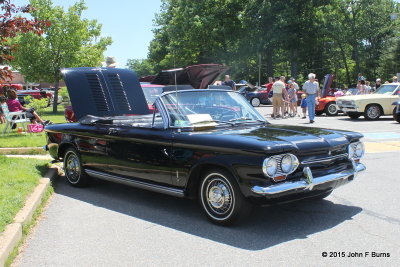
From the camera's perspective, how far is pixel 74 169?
6988 millimetres

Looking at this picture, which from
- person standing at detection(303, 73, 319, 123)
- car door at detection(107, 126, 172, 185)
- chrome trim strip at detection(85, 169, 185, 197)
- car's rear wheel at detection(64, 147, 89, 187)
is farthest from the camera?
person standing at detection(303, 73, 319, 123)

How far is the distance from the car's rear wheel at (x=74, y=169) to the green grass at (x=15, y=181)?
0.44 meters

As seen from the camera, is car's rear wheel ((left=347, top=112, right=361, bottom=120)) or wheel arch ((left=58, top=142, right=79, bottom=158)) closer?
wheel arch ((left=58, top=142, right=79, bottom=158))

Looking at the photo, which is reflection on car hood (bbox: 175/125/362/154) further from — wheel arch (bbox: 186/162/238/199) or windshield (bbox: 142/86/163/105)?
windshield (bbox: 142/86/163/105)

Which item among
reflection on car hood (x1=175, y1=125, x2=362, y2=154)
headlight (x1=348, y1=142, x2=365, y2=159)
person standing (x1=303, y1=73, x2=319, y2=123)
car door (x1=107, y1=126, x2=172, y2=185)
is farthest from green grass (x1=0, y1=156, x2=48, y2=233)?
person standing (x1=303, y1=73, x2=319, y2=123)

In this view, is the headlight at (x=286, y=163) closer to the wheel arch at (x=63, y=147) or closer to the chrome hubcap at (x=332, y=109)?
the wheel arch at (x=63, y=147)

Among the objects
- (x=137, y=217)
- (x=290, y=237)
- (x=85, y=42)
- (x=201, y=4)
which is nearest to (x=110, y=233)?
(x=137, y=217)

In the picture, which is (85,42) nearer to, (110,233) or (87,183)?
(87,183)

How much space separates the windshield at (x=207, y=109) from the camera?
5.39 metres

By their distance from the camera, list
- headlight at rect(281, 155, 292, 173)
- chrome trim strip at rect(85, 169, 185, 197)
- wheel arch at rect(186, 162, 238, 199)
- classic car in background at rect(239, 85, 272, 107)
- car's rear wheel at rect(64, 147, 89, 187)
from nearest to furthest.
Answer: headlight at rect(281, 155, 292, 173)
wheel arch at rect(186, 162, 238, 199)
chrome trim strip at rect(85, 169, 185, 197)
car's rear wheel at rect(64, 147, 89, 187)
classic car in background at rect(239, 85, 272, 107)

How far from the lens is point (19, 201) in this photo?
536 centimetres

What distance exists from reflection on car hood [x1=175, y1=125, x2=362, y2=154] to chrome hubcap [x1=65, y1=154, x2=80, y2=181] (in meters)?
2.51

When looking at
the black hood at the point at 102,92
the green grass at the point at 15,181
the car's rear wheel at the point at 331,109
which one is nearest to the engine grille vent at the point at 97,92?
the black hood at the point at 102,92

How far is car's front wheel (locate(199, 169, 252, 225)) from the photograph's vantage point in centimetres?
455
